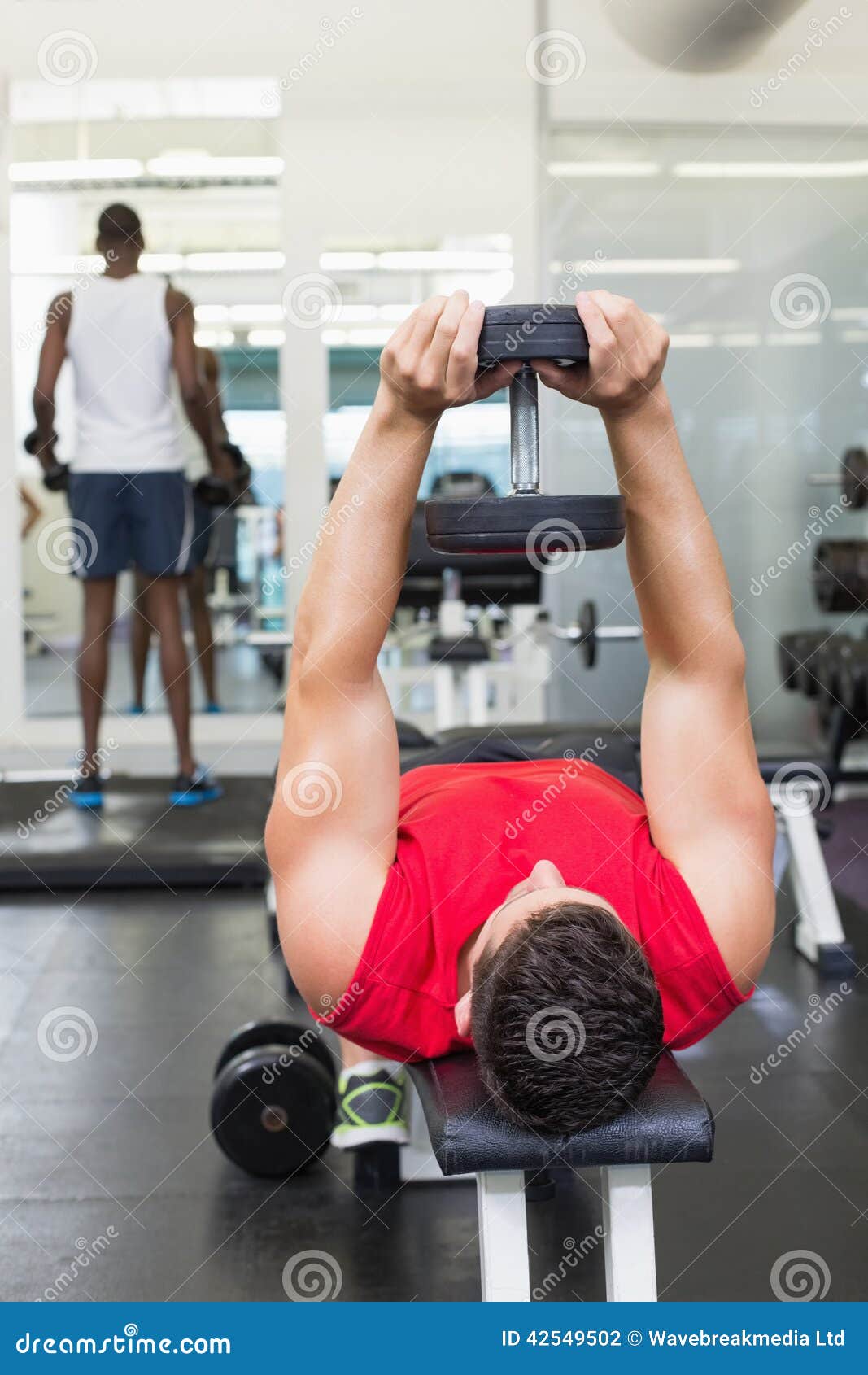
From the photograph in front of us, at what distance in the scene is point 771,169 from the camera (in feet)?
13.0

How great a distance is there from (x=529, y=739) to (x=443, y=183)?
2545mm

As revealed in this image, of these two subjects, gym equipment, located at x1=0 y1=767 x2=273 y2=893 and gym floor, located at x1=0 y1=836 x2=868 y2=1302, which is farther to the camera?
gym equipment, located at x1=0 y1=767 x2=273 y2=893

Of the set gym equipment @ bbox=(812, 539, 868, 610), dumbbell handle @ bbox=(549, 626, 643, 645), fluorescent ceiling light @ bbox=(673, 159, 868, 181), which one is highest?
fluorescent ceiling light @ bbox=(673, 159, 868, 181)

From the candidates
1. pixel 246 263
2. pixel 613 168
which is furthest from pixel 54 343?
pixel 613 168

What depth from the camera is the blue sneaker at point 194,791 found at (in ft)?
11.5

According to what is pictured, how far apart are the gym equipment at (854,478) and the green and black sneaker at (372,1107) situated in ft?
9.04

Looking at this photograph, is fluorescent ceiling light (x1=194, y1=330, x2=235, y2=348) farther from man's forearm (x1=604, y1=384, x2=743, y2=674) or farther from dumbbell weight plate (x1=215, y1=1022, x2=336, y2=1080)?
man's forearm (x1=604, y1=384, x2=743, y2=674)

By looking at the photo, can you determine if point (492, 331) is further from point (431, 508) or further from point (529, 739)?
point (529, 739)

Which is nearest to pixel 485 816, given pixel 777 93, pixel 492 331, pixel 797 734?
pixel 492 331

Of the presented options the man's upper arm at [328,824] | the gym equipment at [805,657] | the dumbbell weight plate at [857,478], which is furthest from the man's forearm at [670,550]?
the dumbbell weight plate at [857,478]

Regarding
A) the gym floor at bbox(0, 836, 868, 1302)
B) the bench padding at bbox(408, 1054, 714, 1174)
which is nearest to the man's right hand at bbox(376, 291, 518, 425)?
the bench padding at bbox(408, 1054, 714, 1174)

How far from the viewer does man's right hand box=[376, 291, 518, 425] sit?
101 cm

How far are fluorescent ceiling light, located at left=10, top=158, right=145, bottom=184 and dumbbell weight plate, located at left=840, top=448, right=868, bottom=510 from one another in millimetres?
2401

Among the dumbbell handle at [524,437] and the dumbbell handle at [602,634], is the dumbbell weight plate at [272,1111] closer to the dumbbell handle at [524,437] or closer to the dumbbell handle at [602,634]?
the dumbbell handle at [524,437]
